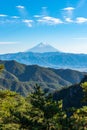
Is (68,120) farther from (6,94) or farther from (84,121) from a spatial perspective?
(6,94)

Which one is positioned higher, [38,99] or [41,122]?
[38,99]

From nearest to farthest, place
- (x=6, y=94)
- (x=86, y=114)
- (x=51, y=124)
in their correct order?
(x=51, y=124) → (x=86, y=114) → (x=6, y=94)

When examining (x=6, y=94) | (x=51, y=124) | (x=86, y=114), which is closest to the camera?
(x=51, y=124)

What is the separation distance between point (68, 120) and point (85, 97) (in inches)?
177

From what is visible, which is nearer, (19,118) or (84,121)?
(19,118)

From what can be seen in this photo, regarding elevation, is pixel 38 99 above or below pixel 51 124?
above

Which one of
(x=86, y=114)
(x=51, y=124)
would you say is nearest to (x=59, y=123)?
(x=51, y=124)

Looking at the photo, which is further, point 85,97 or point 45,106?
point 85,97

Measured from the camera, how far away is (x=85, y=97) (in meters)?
25.4

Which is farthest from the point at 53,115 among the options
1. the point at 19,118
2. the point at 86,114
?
the point at 86,114

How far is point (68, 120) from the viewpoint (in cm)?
2133

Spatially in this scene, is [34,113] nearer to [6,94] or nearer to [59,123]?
[59,123]

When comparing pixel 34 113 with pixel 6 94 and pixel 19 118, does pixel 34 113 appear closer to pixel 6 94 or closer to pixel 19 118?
pixel 19 118

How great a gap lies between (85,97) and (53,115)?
15.3 feet
